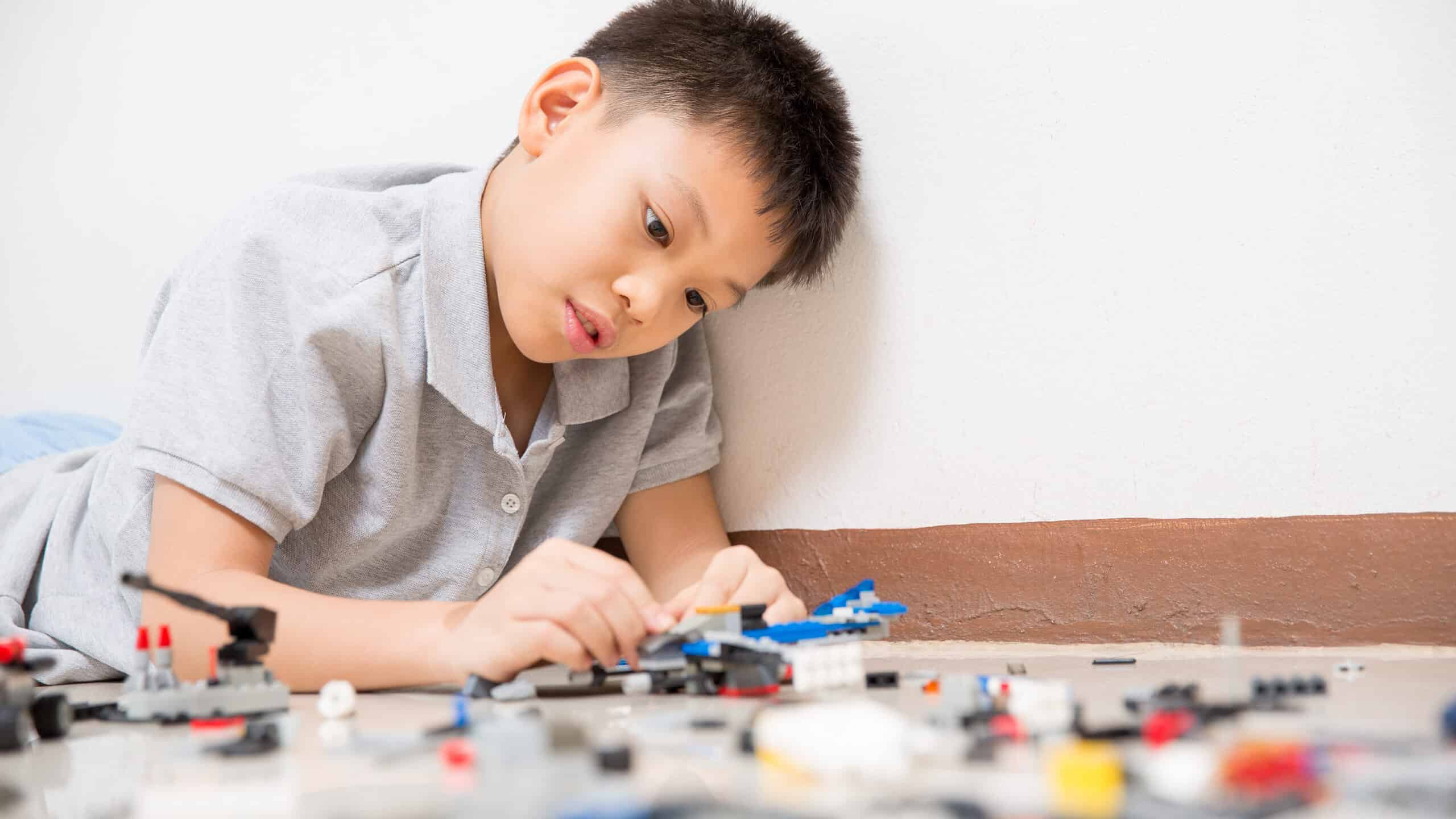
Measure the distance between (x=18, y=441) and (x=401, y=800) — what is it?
1301mm

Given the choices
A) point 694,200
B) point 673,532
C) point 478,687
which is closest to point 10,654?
point 478,687

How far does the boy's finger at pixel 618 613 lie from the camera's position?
2.30 feet

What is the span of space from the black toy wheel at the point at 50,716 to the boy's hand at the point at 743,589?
0.38 m

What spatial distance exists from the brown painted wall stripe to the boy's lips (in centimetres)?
33

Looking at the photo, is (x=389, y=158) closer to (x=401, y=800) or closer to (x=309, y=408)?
(x=309, y=408)

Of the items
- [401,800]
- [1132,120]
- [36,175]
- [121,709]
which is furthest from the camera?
[36,175]

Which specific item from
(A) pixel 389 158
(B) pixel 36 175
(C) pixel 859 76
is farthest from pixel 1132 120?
(B) pixel 36 175

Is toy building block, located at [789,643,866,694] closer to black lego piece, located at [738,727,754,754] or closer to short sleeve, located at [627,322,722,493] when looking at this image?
black lego piece, located at [738,727,754,754]

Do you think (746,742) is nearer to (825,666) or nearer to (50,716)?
(825,666)

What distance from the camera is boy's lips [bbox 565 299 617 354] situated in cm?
92

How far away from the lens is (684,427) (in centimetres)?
118

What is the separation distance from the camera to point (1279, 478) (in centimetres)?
90

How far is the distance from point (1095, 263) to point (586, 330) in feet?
1.50

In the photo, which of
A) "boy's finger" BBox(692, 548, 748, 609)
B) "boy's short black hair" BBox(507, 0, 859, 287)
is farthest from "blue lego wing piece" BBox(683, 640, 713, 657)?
"boy's short black hair" BBox(507, 0, 859, 287)
